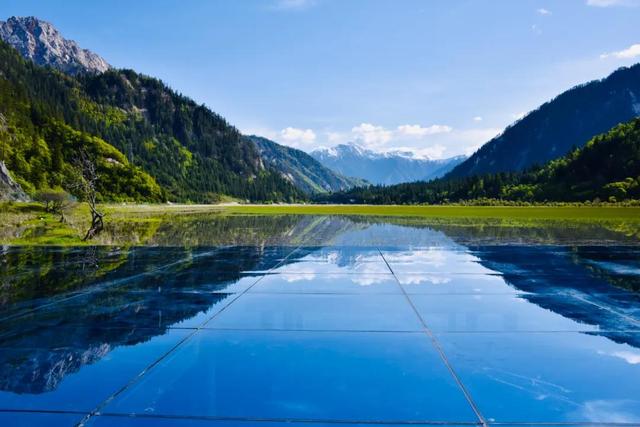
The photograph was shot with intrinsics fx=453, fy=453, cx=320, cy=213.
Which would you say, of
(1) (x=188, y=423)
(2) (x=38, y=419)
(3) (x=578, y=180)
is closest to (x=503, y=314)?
(1) (x=188, y=423)

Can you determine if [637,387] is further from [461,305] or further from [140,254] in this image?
[140,254]

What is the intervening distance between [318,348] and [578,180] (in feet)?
457

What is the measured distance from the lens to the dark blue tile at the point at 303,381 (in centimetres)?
432

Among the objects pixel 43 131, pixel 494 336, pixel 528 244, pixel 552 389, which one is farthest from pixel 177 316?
pixel 43 131

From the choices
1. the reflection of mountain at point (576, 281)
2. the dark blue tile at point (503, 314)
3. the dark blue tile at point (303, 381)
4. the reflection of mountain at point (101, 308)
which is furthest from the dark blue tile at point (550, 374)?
the reflection of mountain at point (101, 308)

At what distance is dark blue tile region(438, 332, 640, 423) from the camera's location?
14.1ft

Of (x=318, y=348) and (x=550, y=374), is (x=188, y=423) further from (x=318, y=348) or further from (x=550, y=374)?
(x=550, y=374)

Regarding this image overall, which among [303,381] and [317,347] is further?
[317,347]

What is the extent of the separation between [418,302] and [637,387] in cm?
424

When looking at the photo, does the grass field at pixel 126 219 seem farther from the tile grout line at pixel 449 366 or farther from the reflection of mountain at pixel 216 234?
the tile grout line at pixel 449 366

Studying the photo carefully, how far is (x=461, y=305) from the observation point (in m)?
8.52

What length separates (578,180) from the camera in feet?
411

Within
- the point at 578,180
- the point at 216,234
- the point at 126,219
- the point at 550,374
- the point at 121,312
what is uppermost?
the point at 578,180

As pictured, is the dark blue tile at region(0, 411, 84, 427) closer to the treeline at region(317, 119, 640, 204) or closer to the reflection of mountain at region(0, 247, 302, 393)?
the reflection of mountain at region(0, 247, 302, 393)
